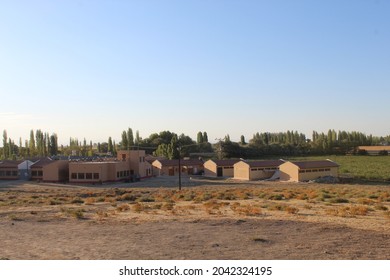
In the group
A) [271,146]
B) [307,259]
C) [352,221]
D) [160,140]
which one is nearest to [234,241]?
[307,259]

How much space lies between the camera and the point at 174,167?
69125 mm

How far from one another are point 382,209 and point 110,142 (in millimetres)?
113541

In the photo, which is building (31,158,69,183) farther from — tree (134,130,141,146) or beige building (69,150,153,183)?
tree (134,130,141,146)

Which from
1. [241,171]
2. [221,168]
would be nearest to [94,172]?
[221,168]

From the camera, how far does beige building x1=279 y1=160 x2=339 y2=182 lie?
5350cm

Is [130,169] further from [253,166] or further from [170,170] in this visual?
[253,166]

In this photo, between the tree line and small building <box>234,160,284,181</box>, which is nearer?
small building <box>234,160,284,181</box>

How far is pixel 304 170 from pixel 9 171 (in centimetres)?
4550

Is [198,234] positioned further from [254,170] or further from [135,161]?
[135,161]

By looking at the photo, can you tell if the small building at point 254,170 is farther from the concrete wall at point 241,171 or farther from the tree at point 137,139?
the tree at point 137,139

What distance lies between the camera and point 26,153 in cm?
11644

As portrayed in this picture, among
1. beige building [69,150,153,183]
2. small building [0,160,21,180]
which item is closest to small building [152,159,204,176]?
beige building [69,150,153,183]

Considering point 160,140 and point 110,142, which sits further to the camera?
point 110,142

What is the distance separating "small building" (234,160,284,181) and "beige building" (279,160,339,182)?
3922 mm
